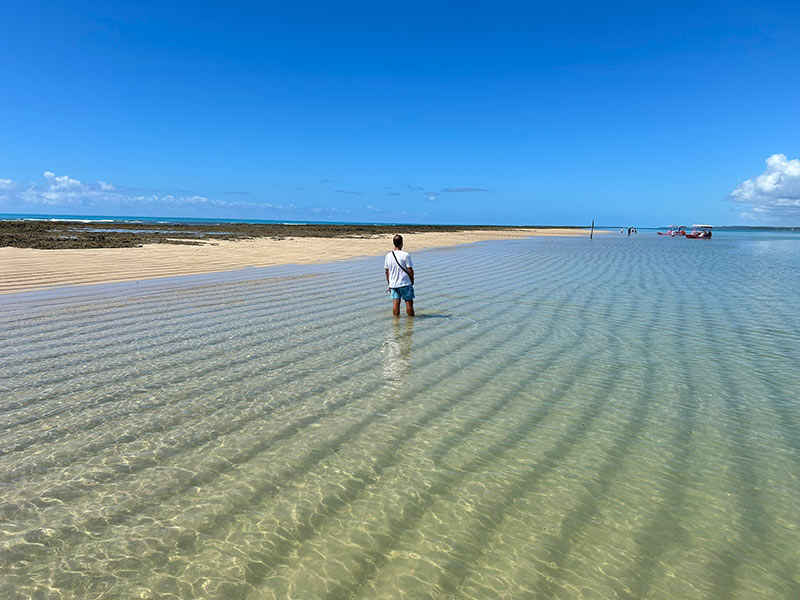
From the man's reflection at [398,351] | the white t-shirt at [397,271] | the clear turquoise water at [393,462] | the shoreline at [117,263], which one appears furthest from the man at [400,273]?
the shoreline at [117,263]

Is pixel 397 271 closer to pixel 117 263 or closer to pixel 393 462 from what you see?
pixel 393 462

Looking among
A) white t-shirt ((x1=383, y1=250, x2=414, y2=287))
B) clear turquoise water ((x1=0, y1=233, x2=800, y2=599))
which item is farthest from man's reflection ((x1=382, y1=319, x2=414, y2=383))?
white t-shirt ((x1=383, y1=250, x2=414, y2=287))

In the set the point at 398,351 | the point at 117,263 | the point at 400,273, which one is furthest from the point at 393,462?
the point at 117,263

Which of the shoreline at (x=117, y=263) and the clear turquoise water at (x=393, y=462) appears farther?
the shoreline at (x=117, y=263)

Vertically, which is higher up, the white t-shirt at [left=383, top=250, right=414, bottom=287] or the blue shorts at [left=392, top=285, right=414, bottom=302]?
the white t-shirt at [left=383, top=250, right=414, bottom=287]

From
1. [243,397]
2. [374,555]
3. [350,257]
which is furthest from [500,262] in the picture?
[374,555]

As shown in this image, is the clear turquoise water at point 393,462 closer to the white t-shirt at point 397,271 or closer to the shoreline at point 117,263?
the white t-shirt at point 397,271

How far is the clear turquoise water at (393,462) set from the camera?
332cm

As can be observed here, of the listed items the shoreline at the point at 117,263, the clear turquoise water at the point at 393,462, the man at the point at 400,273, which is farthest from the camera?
the shoreline at the point at 117,263

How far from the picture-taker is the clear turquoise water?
332 cm

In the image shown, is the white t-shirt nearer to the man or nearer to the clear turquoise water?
the man

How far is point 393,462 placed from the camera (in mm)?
4777

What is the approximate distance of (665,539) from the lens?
3707mm

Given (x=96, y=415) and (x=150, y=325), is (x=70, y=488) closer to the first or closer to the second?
(x=96, y=415)
